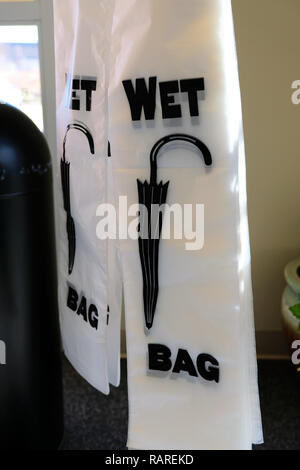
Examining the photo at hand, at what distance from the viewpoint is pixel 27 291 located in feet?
4.72

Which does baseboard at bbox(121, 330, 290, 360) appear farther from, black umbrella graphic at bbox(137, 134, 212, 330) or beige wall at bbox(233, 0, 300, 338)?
black umbrella graphic at bbox(137, 134, 212, 330)

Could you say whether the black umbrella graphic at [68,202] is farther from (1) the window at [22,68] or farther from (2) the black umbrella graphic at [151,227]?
(1) the window at [22,68]

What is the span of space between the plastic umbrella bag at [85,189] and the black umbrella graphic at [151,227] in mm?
137

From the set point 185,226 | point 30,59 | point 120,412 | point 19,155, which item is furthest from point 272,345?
point 30,59

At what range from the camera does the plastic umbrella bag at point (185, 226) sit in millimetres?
1146

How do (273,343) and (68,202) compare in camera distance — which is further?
(273,343)

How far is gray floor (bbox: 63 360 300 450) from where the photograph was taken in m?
1.75

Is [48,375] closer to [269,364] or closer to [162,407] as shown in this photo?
[162,407]

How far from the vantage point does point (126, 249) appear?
1.31 m

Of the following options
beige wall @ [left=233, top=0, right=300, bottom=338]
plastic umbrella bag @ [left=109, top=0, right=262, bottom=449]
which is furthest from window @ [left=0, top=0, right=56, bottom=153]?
plastic umbrella bag @ [left=109, top=0, right=262, bottom=449]

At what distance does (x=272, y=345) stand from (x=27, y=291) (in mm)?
1233

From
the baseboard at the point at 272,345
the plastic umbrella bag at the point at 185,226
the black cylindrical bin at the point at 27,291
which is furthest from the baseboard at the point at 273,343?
the black cylindrical bin at the point at 27,291

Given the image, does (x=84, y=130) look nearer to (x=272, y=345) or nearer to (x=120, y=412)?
(x=120, y=412)

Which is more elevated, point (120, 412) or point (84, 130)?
point (84, 130)
